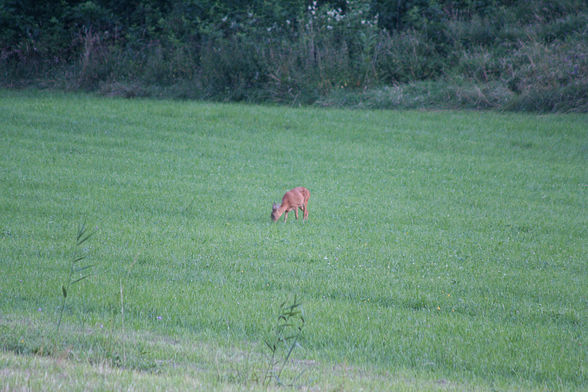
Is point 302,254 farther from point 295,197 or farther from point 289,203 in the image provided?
point 295,197

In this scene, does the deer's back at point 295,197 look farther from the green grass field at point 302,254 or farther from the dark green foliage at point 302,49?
the dark green foliage at point 302,49

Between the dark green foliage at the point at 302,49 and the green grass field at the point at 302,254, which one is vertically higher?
the dark green foliage at the point at 302,49

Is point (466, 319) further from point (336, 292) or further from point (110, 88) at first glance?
point (110, 88)

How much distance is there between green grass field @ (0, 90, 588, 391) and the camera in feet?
18.0

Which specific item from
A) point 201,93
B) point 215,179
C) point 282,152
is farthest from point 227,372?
point 201,93

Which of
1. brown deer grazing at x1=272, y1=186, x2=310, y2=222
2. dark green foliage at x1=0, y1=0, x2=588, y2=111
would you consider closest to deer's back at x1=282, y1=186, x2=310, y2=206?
brown deer grazing at x1=272, y1=186, x2=310, y2=222

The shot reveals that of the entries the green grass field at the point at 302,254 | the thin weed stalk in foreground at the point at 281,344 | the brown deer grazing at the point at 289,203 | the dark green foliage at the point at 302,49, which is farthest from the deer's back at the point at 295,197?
the dark green foliage at the point at 302,49

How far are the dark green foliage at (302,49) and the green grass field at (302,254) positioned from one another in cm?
387

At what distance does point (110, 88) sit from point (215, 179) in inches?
492

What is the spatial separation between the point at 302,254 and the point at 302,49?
1684cm

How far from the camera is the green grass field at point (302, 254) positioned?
5473mm

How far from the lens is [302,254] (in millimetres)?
9258

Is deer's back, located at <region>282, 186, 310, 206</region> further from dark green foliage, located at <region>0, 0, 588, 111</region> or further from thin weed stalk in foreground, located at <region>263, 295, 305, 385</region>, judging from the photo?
dark green foliage, located at <region>0, 0, 588, 111</region>

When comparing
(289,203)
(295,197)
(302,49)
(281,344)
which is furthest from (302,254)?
(302,49)
